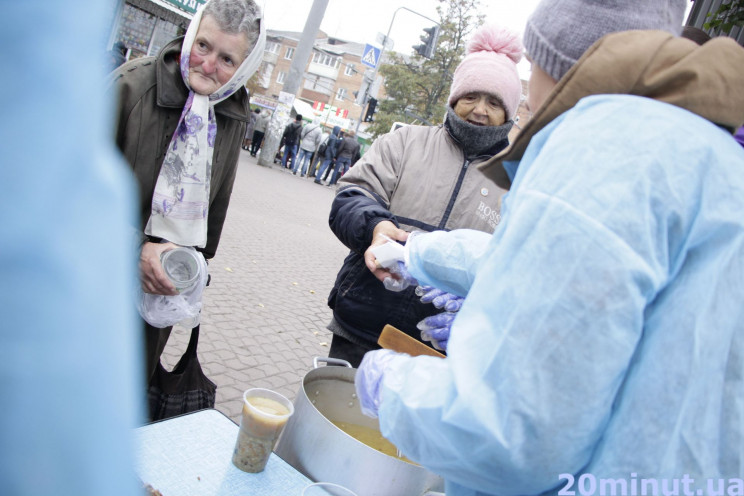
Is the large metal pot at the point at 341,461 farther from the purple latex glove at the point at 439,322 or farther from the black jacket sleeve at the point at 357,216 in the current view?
the black jacket sleeve at the point at 357,216

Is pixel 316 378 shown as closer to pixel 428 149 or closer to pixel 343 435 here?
pixel 343 435

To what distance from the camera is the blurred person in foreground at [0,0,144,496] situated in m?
0.37

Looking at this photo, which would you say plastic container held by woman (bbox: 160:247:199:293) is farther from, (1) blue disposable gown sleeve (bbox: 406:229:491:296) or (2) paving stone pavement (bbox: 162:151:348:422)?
(2) paving stone pavement (bbox: 162:151:348:422)

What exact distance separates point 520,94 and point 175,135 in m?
1.50

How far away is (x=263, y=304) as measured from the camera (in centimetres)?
568

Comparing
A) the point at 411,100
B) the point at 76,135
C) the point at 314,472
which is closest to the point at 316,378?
the point at 314,472

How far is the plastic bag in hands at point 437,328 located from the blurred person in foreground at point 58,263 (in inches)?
53.8

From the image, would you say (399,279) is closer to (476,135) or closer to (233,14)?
(476,135)

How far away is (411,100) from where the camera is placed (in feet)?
91.1

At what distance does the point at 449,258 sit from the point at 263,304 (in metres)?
4.47

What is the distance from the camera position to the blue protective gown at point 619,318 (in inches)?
28.9

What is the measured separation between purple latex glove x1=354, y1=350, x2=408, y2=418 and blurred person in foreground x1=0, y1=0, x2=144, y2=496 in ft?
2.49

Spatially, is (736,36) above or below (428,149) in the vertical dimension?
above

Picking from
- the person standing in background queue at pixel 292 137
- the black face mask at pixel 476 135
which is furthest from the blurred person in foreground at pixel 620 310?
the person standing in background queue at pixel 292 137
